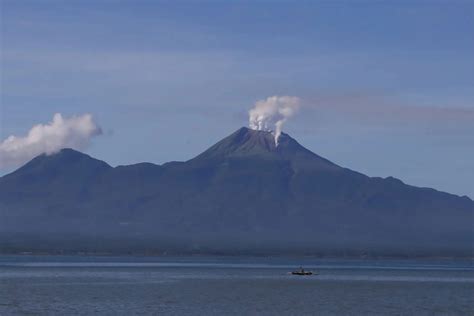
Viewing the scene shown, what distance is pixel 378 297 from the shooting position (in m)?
89.2

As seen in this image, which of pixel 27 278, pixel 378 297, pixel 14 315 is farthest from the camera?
pixel 27 278

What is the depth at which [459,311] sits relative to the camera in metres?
76.9

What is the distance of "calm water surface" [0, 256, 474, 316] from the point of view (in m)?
74.8

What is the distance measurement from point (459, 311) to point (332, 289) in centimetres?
2325

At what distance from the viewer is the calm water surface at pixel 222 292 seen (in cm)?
7481

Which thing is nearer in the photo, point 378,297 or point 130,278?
point 378,297

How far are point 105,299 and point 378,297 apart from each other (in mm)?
20268

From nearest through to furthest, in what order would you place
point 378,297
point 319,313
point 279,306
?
1. point 319,313
2. point 279,306
3. point 378,297

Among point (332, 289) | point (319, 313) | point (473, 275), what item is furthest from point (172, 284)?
point (473, 275)

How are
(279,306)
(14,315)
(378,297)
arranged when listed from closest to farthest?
(14,315) → (279,306) → (378,297)

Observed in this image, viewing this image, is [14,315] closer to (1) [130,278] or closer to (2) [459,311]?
(2) [459,311]

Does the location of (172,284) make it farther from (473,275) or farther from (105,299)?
Answer: (473,275)

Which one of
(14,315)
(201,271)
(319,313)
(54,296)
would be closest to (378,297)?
(319,313)

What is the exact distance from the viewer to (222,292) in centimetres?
9156
